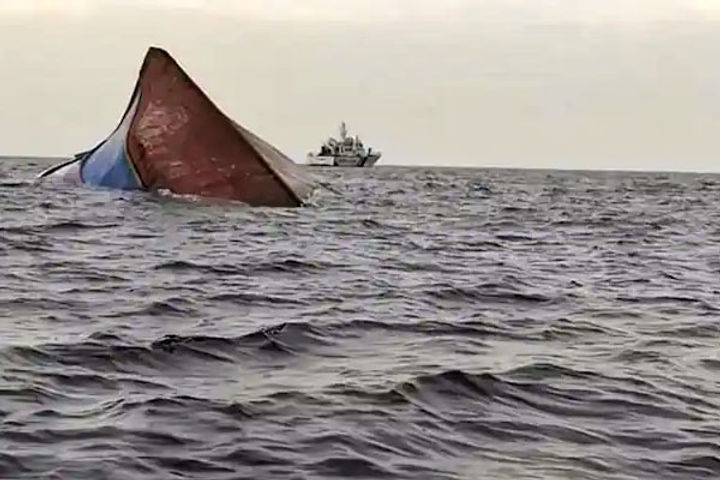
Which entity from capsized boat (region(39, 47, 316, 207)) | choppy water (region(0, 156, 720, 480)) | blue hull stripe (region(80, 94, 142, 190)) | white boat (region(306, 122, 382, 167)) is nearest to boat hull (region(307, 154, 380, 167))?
white boat (region(306, 122, 382, 167))

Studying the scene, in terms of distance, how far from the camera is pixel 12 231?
65.2ft

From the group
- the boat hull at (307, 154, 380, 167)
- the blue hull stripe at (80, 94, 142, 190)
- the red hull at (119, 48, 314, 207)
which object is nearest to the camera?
the red hull at (119, 48, 314, 207)

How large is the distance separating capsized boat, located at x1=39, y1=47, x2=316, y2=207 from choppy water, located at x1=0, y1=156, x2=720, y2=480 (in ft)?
23.9

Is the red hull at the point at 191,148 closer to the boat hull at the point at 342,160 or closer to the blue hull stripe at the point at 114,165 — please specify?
the blue hull stripe at the point at 114,165

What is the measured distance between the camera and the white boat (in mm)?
120312

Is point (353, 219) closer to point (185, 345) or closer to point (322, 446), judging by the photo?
point (185, 345)

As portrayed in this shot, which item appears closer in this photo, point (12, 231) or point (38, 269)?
point (38, 269)

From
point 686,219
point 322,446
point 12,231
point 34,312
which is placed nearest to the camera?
point 322,446

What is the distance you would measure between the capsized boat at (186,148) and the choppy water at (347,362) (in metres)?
7.29

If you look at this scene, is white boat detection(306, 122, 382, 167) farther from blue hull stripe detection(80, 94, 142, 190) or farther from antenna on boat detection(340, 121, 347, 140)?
blue hull stripe detection(80, 94, 142, 190)

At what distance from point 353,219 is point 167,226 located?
613cm

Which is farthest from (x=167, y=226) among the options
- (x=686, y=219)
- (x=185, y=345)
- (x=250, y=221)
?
(x=686, y=219)

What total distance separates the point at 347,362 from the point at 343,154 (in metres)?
112

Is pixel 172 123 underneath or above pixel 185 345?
above
